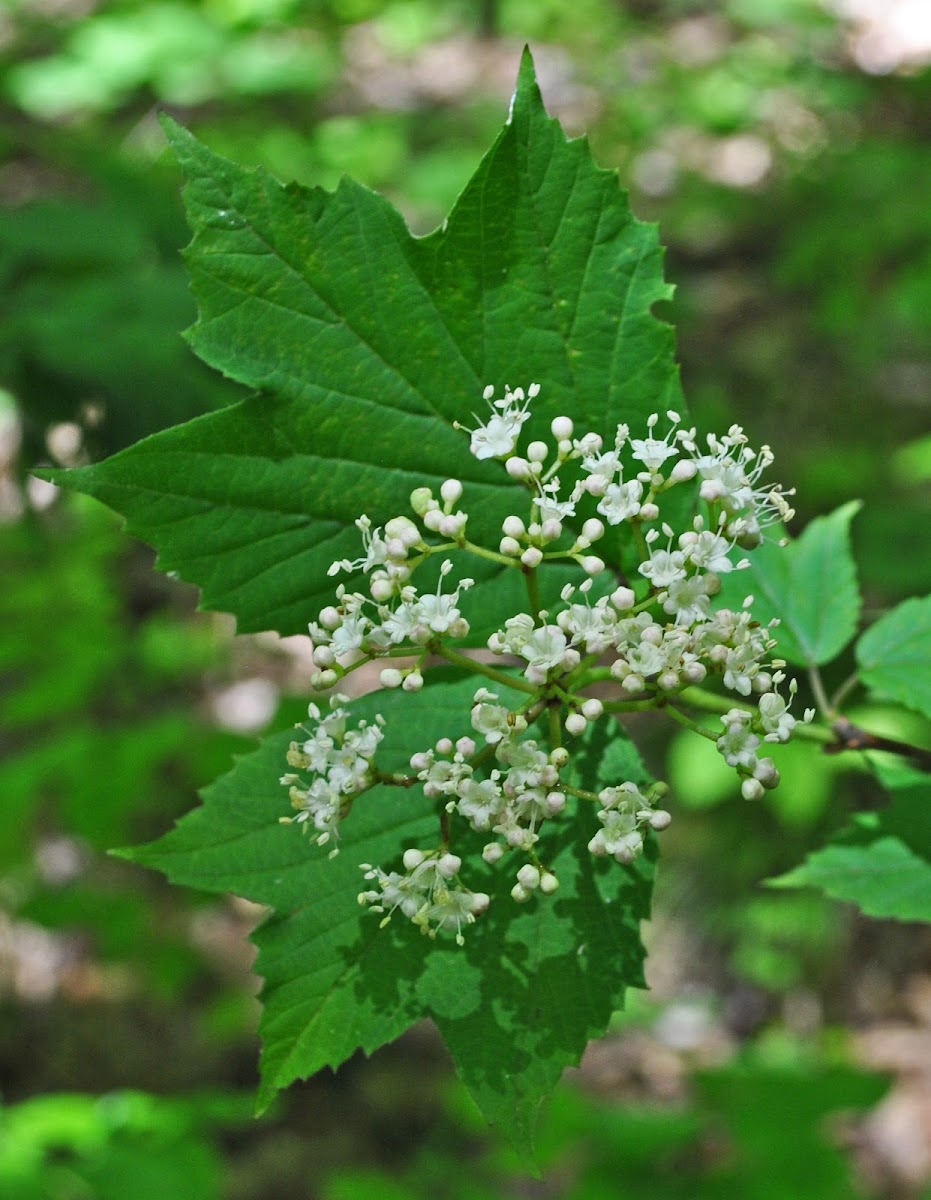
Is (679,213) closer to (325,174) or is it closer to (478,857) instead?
(325,174)

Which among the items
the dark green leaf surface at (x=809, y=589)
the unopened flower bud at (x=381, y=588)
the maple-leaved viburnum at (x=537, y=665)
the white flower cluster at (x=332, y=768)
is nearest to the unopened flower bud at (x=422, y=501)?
the maple-leaved viburnum at (x=537, y=665)

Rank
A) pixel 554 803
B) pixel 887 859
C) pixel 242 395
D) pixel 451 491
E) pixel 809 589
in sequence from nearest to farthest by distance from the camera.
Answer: pixel 554 803, pixel 451 491, pixel 887 859, pixel 809 589, pixel 242 395

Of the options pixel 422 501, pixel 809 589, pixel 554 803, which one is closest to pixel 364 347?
pixel 422 501

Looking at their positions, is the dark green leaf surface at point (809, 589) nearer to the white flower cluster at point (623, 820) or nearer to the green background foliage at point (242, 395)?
the green background foliage at point (242, 395)

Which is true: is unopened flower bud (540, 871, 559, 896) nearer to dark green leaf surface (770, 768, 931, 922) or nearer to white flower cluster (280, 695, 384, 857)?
white flower cluster (280, 695, 384, 857)

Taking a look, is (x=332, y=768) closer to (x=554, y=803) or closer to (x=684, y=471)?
(x=554, y=803)

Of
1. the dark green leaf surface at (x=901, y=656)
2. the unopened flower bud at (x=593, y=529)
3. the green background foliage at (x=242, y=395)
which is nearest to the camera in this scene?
the unopened flower bud at (x=593, y=529)

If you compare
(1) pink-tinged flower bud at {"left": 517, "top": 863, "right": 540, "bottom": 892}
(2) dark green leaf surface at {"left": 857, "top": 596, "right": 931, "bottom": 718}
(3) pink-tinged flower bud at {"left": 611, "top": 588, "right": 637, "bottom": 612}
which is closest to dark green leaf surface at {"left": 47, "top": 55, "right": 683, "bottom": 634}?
(3) pink-tinged flower bud at {"left": 611, "top": 588, "right": 637, "bottom": 612}
